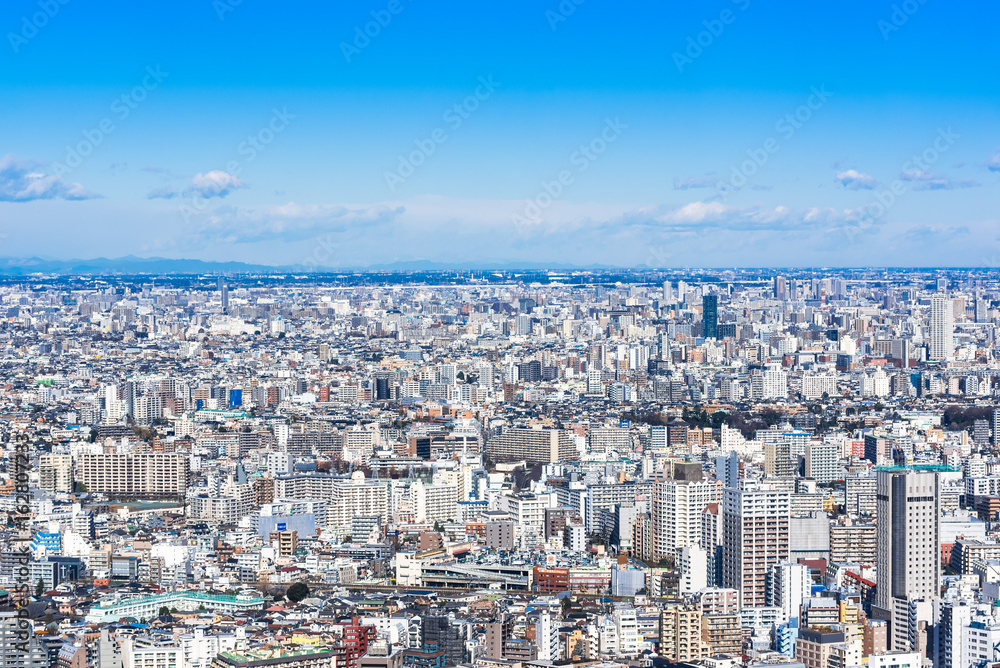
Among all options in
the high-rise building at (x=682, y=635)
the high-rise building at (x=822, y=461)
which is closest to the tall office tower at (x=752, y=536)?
the high-rise building at (x=682, y=635)

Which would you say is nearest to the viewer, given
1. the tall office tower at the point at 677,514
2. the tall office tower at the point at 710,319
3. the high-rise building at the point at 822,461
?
the tall office tower at the point at 677,514

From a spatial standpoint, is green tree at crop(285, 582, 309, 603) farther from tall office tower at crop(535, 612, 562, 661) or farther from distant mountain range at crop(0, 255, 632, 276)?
distant mountain range at crop(0, 255, 632, 276)

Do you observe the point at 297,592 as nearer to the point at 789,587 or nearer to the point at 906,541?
the point at 789,587

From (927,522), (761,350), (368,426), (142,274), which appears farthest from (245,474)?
(142,274)

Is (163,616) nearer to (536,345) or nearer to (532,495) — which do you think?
(532,495)

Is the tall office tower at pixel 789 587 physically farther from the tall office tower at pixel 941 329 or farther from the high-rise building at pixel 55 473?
the tall office tower at pixel 941 329

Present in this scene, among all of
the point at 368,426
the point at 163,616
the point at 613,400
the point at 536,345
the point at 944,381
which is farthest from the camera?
the point at 536,345
